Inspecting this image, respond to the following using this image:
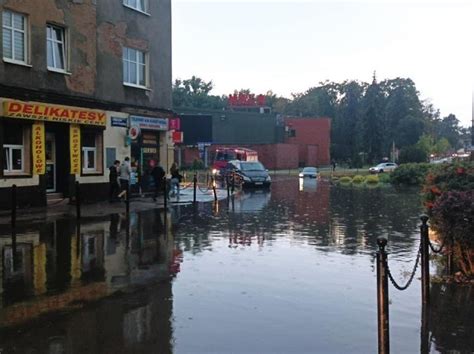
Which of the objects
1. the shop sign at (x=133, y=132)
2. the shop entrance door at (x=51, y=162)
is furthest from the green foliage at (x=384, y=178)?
the shop entrance door at (x=51, y=162)

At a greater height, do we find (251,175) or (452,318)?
(251,175)

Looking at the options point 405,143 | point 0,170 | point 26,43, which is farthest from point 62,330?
point 405,143

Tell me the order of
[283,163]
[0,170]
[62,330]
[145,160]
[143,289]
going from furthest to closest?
[283,163] < [145,160] < [0,170] < [143,289] < [62,330]

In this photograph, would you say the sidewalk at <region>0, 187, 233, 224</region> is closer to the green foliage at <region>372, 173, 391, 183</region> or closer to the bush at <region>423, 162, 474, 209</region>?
the bush at <region>423, 162, 474, 209</region>

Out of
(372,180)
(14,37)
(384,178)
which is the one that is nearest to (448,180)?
(14,37)

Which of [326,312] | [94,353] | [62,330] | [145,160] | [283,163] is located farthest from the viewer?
[283,163]

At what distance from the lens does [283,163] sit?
81125mm

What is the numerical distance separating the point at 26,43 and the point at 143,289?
14715mm

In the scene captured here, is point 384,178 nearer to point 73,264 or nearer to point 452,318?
point 73,264

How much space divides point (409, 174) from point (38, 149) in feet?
97.1

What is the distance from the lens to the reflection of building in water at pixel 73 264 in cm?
801

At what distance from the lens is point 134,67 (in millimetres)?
26875

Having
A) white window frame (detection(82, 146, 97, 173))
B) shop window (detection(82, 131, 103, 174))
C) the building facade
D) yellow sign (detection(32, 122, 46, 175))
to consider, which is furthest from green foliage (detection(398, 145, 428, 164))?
yellow sign (detection(32, 122, 46, 175))

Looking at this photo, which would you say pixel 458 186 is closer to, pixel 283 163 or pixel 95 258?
pixel 95 258
